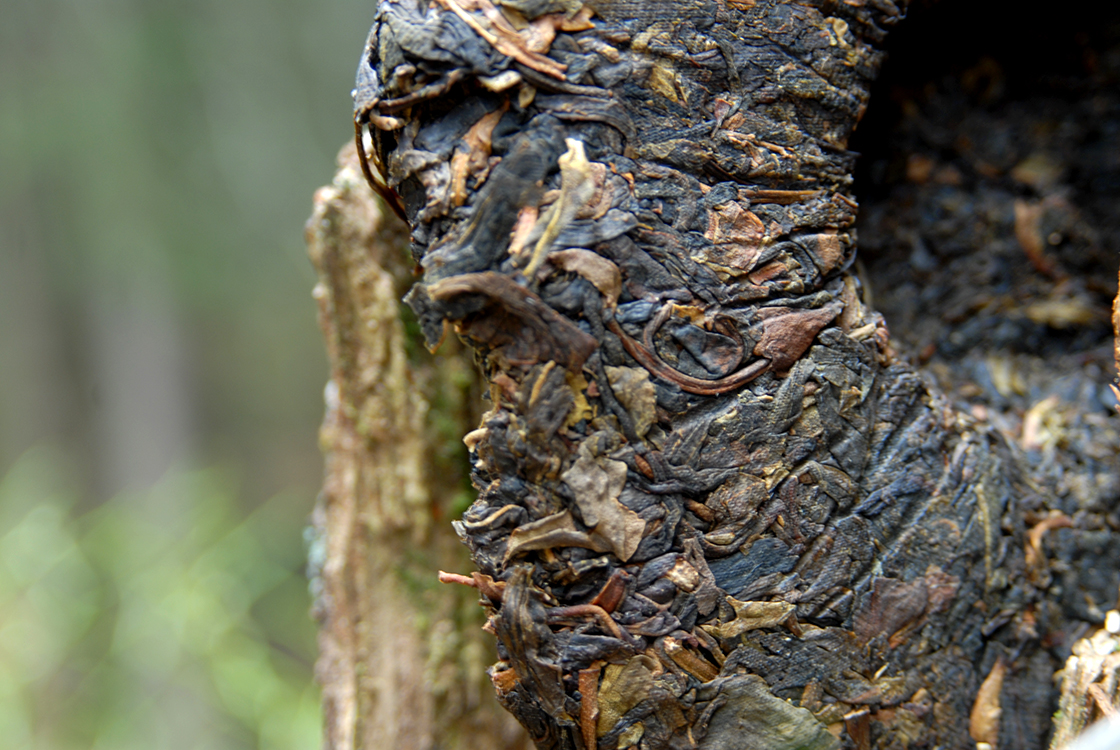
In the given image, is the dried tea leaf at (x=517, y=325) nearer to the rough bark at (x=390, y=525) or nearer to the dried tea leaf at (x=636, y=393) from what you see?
the dried tea leaf at (x=636, y=393)

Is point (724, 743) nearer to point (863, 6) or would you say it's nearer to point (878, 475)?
point (878, 475)

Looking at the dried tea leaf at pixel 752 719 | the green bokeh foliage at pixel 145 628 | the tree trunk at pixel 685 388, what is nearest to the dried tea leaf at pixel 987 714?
the tree trunk at pixel 685 388

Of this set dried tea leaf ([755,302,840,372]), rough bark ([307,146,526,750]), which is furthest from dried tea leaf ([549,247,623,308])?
rough bark ([307,146,526,750])

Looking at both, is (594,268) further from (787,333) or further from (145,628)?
(145,628)

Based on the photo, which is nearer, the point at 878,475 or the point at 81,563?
the point at 878,475

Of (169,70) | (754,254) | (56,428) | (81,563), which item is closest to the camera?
(754,254)

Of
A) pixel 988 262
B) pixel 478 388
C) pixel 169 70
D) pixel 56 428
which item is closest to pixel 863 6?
pixel 988 262
